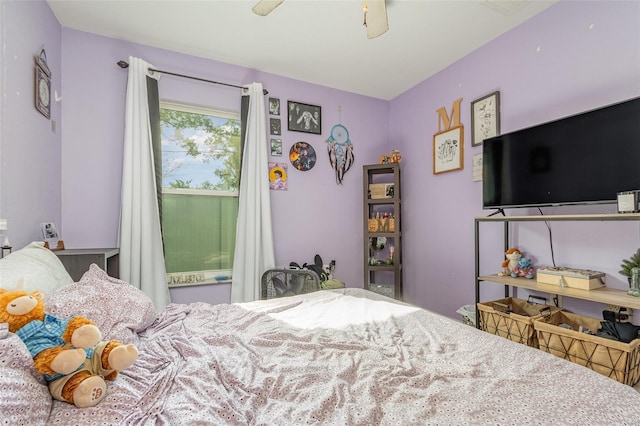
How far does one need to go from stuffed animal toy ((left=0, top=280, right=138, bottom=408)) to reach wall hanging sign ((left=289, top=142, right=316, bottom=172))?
2.50 metres

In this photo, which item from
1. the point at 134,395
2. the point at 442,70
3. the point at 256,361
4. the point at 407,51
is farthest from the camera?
the point at 442,70

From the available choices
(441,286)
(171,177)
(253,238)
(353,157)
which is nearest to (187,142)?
(171,177)

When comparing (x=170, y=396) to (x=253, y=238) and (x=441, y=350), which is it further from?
(x=253, y=238)

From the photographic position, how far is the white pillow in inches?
39.9

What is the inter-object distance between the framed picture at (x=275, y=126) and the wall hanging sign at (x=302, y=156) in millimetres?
217

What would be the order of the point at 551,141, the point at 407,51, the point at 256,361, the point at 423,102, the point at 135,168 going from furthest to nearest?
the point at 423,102
the point at 407,51
the point at 135,168
the point at 551,141
the point at 256,361

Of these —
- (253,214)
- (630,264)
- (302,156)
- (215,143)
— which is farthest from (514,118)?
(215,143)

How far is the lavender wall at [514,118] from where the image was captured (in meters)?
1.80

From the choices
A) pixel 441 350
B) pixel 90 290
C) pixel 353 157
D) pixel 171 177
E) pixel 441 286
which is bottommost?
pixel 441 286

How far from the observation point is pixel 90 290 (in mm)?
1161

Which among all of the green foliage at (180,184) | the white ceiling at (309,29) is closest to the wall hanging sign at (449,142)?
the white ceiling at (309,29)

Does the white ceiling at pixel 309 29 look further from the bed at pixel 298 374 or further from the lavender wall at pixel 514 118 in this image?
the bed at pixel 298 374

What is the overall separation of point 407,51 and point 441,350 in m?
2.49

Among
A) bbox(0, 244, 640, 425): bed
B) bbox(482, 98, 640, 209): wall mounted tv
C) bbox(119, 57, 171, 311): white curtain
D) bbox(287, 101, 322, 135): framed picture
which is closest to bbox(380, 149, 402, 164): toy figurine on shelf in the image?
bbox(287, 101, 322, 135): framed picture
